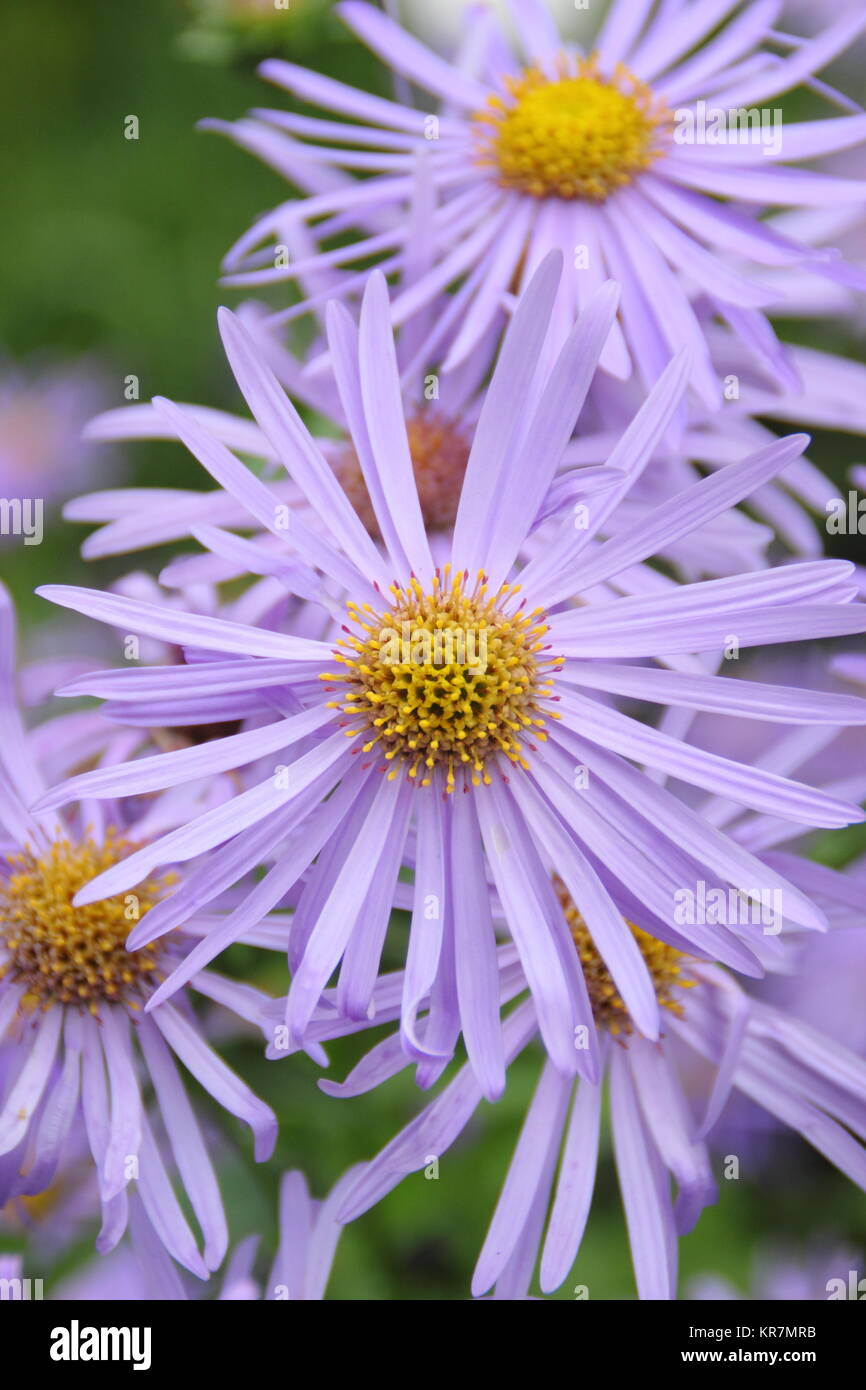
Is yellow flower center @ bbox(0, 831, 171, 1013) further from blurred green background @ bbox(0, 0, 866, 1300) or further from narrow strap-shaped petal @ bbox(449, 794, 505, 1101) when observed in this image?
narrow strap-shaped petal @ bbox(449, 794, 505, 1101)

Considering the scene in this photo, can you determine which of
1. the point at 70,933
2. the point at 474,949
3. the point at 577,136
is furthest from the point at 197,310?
the point at 474,949

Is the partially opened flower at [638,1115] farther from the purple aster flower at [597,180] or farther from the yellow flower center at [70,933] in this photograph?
the purple aster flower at [597,180]

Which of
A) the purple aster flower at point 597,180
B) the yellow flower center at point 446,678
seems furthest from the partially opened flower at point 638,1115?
the purple aster flower at point 597,180

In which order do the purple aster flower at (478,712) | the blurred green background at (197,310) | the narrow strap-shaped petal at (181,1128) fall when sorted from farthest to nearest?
the blurred green background at (197,310) < the narrow strap-shaped petal at (181,1128) < the purple aster flower at (478,712)

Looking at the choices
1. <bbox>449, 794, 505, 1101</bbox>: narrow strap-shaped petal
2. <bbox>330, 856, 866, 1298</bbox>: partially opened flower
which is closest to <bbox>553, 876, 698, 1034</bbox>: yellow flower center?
<bbox>330, 856, 866, 1298</bbox>: partially opened flower

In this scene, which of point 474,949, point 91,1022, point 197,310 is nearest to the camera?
point 474,949

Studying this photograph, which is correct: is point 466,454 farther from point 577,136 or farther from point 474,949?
point 474,949

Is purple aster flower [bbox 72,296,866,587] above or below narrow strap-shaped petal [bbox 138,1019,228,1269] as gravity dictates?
above
